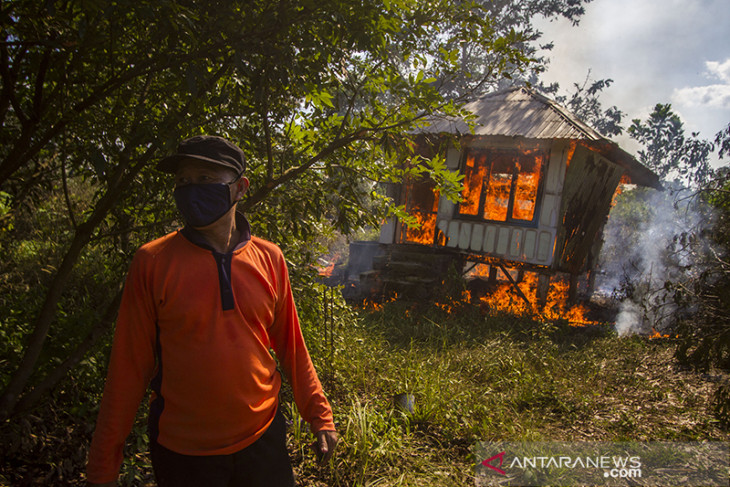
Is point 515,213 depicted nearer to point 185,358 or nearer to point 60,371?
point 60,371

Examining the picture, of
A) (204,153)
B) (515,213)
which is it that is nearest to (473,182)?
(515,213)

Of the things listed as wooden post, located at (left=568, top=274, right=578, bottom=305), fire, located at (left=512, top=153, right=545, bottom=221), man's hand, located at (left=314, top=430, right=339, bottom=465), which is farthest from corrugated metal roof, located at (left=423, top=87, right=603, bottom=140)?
man's hand, located at (left=314, top=430, right=339, bottom=465)

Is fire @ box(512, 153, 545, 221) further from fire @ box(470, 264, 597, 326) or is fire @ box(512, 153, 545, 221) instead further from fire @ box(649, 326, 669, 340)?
fire @ box(649, 326, 669, 340)

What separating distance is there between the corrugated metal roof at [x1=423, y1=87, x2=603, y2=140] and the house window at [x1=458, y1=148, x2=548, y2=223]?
746 mm

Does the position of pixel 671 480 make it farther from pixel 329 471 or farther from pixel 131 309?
pixel 131 309

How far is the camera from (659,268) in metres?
15.3

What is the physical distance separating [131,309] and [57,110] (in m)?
2.14

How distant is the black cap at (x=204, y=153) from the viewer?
6.61ft

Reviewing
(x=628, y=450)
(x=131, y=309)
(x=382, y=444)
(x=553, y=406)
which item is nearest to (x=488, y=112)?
(x=553, y=406)

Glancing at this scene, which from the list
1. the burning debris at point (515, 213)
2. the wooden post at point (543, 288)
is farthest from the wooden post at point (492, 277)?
the wooden post at point (543, 288)

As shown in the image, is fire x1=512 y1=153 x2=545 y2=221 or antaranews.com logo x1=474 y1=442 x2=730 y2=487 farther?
fire x1=512 y1=153 x2=545 y2=221

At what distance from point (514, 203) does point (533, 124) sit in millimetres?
1991

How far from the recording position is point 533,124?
1055 centimetres

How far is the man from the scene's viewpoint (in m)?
1.82
